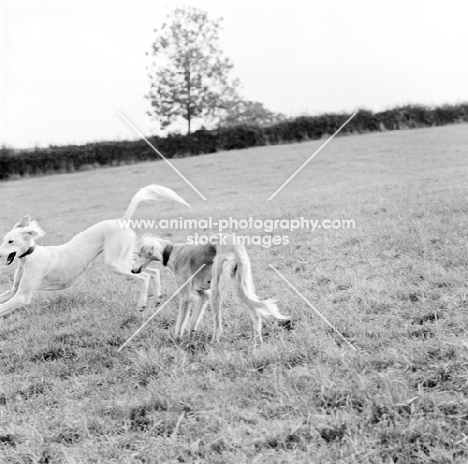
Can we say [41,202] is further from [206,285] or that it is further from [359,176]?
[206,285]

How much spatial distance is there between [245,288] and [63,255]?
9.06 feet

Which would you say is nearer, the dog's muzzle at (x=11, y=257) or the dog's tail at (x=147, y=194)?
the dog's muzzle at (x=11, y=257)

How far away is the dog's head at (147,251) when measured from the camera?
5.85m

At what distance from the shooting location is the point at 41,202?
22.6 meters

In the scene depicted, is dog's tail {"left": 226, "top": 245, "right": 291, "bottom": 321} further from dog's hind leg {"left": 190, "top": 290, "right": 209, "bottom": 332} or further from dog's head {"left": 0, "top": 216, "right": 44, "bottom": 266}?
dog's head {"left": 0, "top": 216, "right": 44, "bottom": 266}

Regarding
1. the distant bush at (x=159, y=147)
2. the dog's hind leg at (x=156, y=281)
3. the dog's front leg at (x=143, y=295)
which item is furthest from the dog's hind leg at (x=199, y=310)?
the distant bush at (x=159, y=147)

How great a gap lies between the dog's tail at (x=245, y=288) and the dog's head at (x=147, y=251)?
102 cm

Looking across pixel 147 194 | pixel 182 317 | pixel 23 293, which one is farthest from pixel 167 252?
pixel 23 293

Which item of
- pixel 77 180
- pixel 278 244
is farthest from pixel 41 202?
pixel 278 244

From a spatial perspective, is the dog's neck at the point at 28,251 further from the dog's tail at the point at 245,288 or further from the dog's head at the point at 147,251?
the dog's tail at the point at 245,288

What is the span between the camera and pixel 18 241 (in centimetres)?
638

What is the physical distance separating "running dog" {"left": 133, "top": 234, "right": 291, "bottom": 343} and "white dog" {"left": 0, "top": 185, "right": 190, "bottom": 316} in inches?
26.5

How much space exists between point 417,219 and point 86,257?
17.4 ft

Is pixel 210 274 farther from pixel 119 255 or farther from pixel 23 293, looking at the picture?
pixel 23 293
